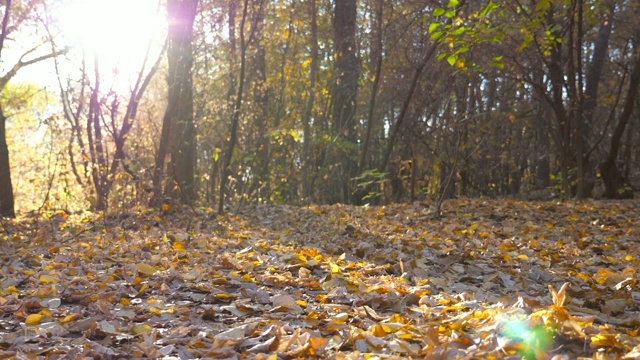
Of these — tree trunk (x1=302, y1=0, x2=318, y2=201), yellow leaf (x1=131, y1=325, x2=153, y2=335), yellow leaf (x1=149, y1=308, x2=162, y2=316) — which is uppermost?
tree trunk (x1=302, y1=0, x2=318, y2=201)

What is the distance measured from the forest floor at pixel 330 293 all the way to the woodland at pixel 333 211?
2 centimetres

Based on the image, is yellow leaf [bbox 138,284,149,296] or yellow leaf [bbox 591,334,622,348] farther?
yellow leaf [bbox 138,284,149,296]

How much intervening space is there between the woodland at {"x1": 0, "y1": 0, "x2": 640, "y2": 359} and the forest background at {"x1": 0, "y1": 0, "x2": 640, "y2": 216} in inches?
2.4

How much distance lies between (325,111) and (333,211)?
3.69 meters

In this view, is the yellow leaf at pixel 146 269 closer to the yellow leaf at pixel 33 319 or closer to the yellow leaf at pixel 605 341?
the yellow leaf at pixel 33 319

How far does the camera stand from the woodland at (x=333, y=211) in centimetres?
272

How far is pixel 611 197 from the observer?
1081 cm

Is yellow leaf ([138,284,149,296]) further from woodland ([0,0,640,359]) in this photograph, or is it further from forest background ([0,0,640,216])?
forest background ([0,0,640,216])

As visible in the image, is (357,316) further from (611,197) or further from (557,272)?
(611,197)

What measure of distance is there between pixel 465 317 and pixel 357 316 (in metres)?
0.54

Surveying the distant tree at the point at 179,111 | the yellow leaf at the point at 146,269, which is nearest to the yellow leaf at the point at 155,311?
the yellow leaf at the point at 146,269

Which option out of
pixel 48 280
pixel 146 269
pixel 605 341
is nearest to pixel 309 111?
pixel 146 269

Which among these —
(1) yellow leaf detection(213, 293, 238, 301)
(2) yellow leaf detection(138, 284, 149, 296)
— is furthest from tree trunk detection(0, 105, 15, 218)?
(1) yellow leaf detection(213, 293, 238, 301)

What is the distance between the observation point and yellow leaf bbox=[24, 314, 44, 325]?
2926 millimetres
